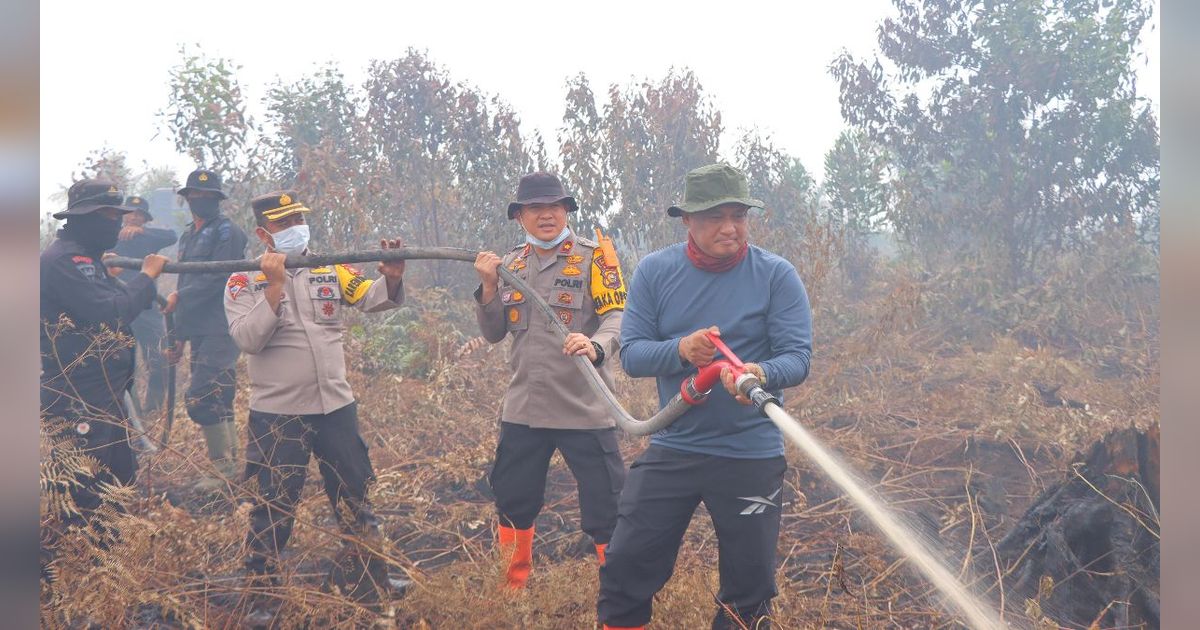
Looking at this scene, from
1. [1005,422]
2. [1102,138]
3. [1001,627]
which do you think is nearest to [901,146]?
[1102,138]

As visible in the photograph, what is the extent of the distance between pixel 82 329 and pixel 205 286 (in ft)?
6.73

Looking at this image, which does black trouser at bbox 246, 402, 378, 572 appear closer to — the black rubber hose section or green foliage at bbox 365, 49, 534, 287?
the black rubber hose section

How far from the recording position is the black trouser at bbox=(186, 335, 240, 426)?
7.43 metres

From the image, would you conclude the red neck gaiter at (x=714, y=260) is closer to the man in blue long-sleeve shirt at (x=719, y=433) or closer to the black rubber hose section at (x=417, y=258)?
the man in blue long-sleeve shirt at (x=719, y=433)

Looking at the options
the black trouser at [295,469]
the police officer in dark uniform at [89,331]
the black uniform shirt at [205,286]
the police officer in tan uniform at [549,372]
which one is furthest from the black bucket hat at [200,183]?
the police officer in tan uniform at [549,372]

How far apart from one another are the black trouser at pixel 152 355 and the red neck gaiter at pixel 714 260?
6.70 meters

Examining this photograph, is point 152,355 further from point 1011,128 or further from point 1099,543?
point 1011,128

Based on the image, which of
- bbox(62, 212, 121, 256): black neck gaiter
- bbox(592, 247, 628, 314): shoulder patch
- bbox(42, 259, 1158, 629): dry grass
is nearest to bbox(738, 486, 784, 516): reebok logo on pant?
bbox(42, 259, 1158, 629): dry grass

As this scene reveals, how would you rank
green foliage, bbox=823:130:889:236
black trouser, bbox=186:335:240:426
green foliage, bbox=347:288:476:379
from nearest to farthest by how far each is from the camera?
black trouser, bbox=186:335:240:426
green foliage, bbox=347:288:476:379
green foliage, bbox=823:130:889:236

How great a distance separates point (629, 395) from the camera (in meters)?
9.50

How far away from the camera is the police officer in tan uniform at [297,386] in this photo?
4.96 meters

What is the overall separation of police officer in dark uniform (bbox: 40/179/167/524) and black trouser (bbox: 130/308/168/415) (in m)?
3.26

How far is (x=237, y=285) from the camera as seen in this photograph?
5250 millimetres

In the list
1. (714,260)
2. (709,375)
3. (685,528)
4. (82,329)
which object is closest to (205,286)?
(82,329)
